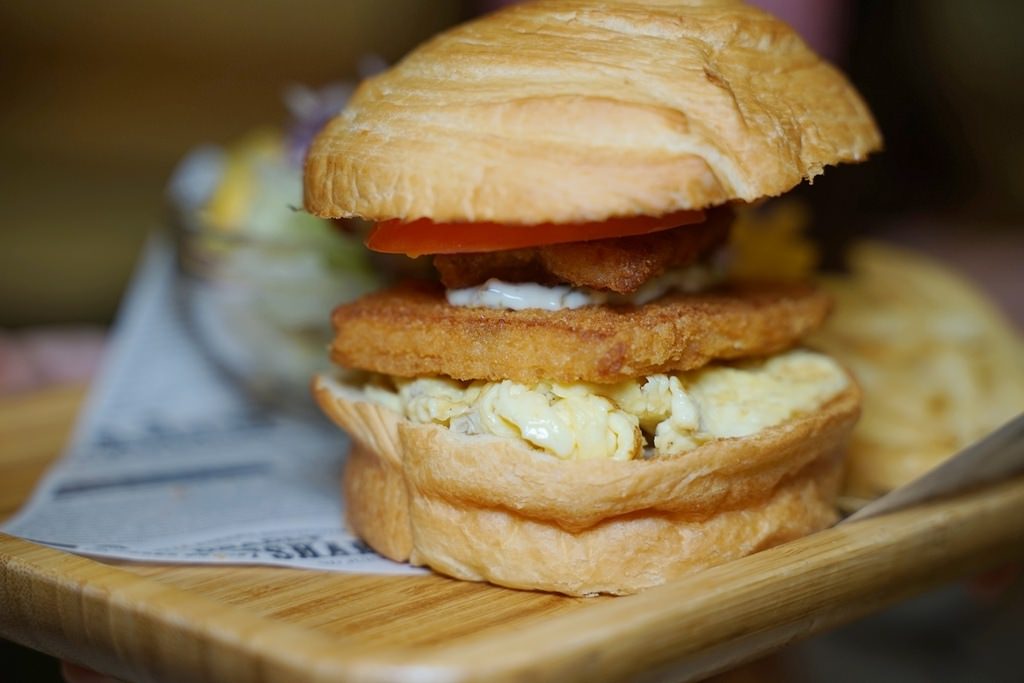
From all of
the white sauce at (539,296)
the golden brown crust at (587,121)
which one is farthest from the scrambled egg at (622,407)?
the golden brown crust at (587,121)

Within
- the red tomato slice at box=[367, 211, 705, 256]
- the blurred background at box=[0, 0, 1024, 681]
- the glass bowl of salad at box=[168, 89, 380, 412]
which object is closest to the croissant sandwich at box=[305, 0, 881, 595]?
the red tomato slice at box=[367, 211, 705, 256]

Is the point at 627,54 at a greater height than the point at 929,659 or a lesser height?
greater

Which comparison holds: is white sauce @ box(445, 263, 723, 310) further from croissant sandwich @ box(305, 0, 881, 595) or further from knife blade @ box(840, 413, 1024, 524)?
knife blade @ box(840, 413, 1024, 524)

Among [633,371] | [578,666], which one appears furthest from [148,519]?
[578,666]

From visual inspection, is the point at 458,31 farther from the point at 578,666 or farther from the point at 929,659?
the point at 929,659

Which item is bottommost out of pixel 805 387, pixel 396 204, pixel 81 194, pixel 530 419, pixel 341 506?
pixel 81 194

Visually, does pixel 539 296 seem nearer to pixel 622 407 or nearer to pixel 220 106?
pixel 622 407

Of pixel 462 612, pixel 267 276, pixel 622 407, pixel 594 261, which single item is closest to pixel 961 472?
pixel 622 407
